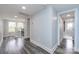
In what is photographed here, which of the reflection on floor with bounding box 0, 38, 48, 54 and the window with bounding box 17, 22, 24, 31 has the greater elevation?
the window with bounding box 17, 22, 24, 31

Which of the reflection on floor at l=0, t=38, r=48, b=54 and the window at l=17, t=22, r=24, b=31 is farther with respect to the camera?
the window at l=17, t=22, r=24, b=31

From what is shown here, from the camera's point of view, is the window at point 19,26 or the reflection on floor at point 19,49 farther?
the window at point 19,26

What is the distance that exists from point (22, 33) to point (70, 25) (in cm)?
331

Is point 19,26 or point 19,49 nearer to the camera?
point 19,49

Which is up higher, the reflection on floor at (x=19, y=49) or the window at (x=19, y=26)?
the window at (x=19, y=26)
